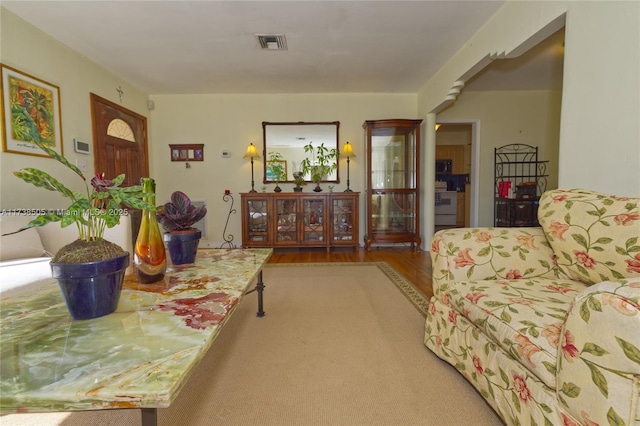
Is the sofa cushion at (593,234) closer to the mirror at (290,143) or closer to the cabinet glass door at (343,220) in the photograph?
the cabinet glass door at (343,220)

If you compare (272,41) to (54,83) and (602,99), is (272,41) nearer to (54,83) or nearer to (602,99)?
(54,83)

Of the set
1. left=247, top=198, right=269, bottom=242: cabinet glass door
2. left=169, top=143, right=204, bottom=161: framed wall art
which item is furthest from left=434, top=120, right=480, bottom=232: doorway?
left=169, top=143, right=204, bottom=161: framed wall art

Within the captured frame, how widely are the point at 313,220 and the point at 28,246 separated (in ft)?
9.05

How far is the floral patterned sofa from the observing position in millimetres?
646

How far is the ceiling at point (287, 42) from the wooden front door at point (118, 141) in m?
0.44

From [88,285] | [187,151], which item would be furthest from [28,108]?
[88,285]

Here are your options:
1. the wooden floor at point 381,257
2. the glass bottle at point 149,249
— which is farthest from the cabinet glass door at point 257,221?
the glass bottle at point 149,249

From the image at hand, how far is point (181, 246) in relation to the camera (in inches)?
58.9

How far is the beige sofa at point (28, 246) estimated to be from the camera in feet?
4.79

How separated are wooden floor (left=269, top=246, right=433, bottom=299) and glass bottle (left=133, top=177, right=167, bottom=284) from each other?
2096 mm

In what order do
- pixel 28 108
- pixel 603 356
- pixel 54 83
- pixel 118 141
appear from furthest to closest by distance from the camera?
1. pixel 118 141
2. pixel 54 83
3. pixel 28 108
4. pixel 603 356

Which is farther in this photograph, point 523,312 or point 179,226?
point 179,226

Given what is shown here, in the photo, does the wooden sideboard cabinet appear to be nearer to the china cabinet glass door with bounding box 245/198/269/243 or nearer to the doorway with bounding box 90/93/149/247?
the china cabinet glass door with bounding box 245/198/269/243

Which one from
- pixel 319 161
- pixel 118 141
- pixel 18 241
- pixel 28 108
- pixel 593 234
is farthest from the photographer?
pixel 319 161
